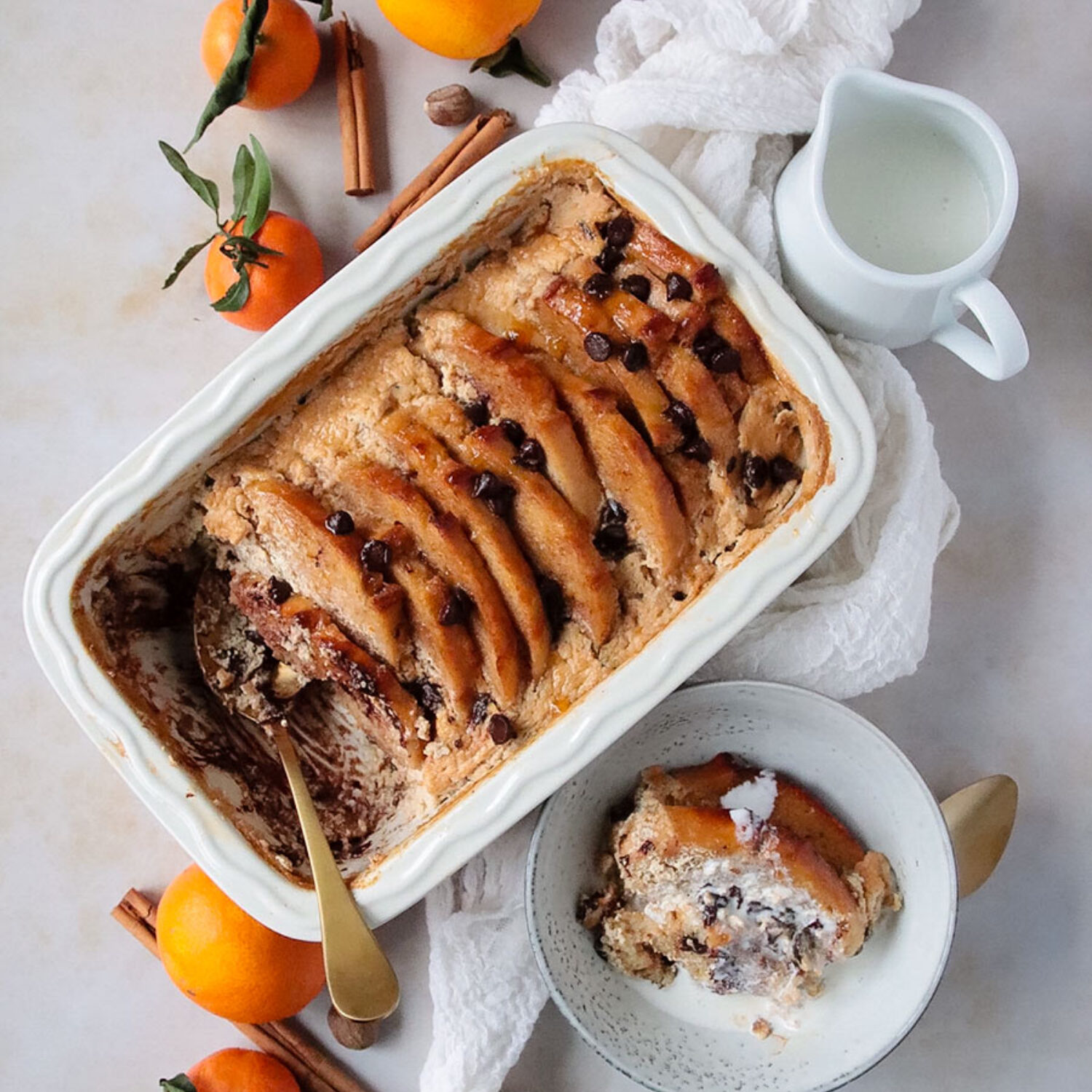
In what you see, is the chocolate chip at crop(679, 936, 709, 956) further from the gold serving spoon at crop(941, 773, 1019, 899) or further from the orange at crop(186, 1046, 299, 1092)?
the orange at crop(186, 1046, 299, 1092)

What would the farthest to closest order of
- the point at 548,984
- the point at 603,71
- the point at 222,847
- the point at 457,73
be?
the point at 457,73 → the point at 603,71 → the point at 548,984 → the point at 222,847

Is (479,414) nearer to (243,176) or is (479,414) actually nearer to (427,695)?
(427,695)

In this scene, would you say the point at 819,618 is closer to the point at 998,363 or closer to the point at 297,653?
the point at 998,363

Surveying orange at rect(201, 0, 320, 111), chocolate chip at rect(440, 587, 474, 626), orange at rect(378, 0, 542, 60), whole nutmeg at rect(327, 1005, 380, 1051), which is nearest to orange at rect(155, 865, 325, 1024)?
whole nutmeg at rect(327, 1005, 380, 1051)

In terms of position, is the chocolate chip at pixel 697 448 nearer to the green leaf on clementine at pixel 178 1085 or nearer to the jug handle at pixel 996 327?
the jug handle at pixel 996 327

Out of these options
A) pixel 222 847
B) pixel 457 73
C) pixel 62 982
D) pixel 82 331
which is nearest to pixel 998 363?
pixel 457 73

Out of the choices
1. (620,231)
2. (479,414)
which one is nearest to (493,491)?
(479,414)
